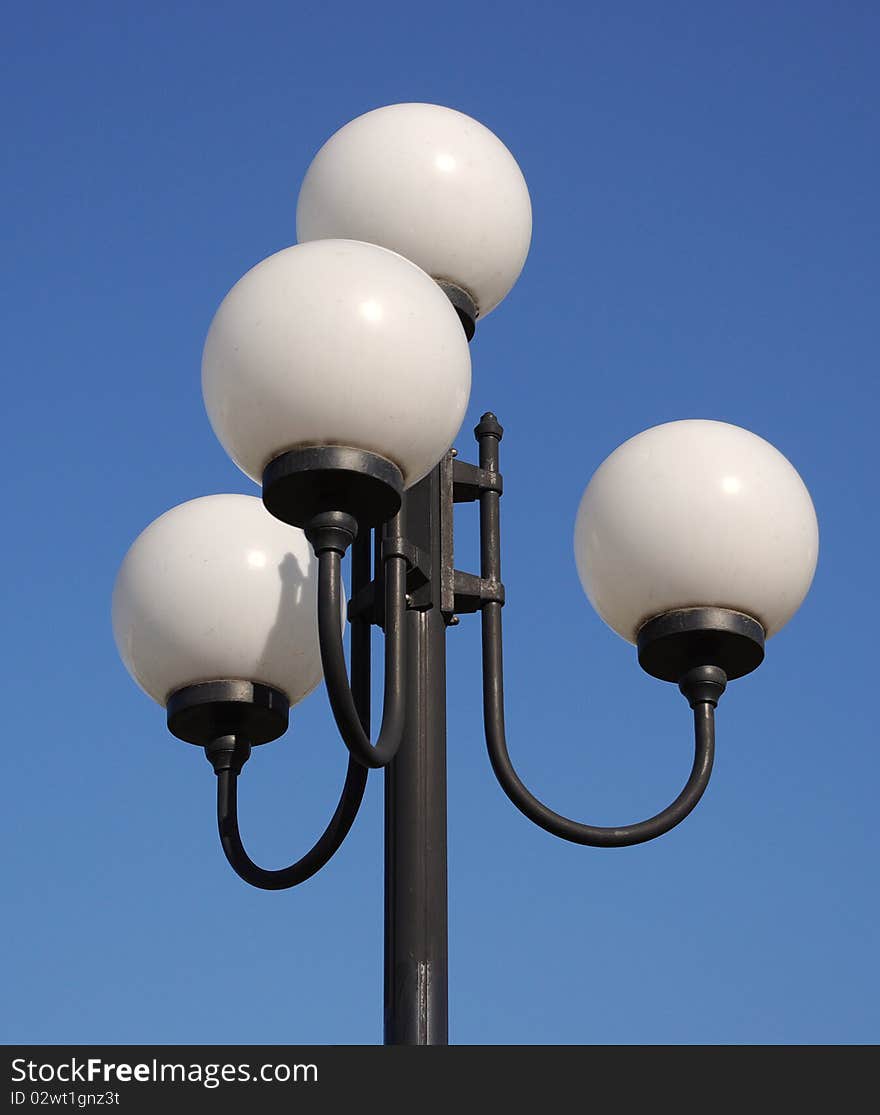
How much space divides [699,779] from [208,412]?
4.77ft

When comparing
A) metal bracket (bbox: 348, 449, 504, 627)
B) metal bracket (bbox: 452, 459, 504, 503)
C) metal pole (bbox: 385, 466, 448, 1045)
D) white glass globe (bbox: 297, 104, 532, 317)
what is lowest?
metal pole (bbox: 385, 466, 448, 1045)

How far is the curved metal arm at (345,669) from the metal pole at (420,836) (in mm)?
167

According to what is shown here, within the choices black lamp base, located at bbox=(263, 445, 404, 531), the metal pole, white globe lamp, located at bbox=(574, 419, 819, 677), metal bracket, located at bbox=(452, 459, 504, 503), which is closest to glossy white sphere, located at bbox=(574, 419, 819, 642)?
white globe lamp, located at bbox=(574, 419, 819, 677)

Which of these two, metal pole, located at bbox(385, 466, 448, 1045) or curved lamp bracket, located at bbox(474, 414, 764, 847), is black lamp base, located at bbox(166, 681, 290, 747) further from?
curved lamp bracket, located at bbox(474, 414, 764, 847)

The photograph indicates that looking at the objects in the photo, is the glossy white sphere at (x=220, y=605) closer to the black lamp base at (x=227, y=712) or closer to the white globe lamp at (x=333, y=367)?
the black lamp base at (x=227, y=712)

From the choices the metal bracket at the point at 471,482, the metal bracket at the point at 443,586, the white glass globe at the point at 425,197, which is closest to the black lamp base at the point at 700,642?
the metal bracket at the point at 443,586

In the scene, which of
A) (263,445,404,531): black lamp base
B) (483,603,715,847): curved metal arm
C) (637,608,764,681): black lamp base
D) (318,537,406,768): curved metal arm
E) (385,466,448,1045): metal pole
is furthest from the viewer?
(637,608,764,681): black lamp base

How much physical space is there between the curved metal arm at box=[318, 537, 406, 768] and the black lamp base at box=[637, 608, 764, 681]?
2.52ft

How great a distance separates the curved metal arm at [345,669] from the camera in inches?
162

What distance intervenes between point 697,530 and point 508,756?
733mm

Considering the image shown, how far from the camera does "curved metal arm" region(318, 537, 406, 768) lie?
4112 mm

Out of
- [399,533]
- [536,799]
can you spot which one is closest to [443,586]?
[399,533]
